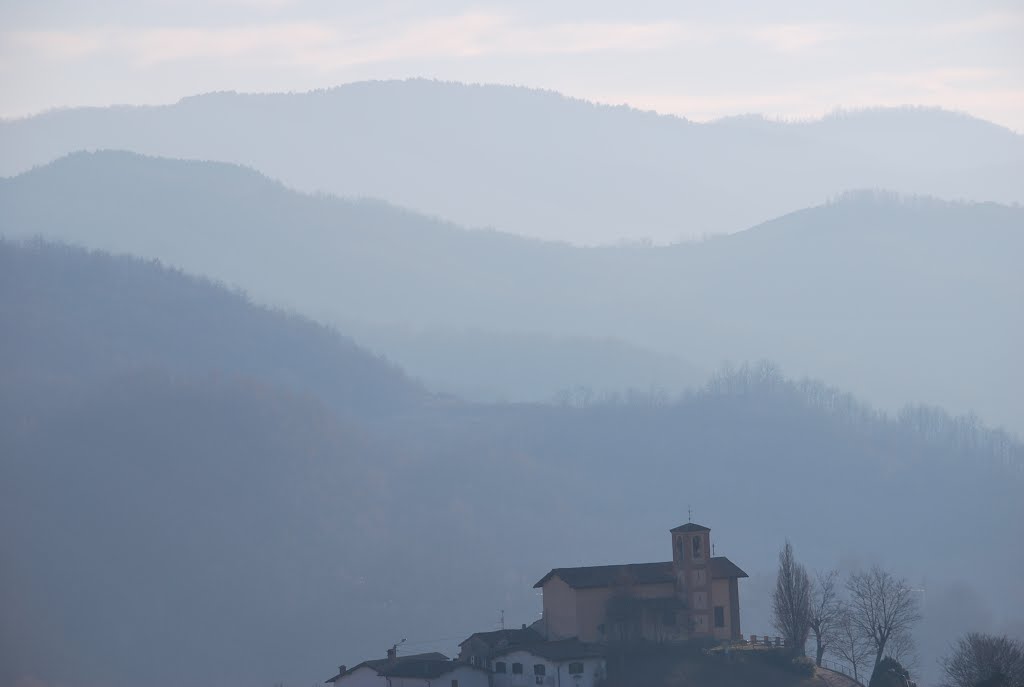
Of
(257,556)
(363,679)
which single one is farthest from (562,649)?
(257,556)

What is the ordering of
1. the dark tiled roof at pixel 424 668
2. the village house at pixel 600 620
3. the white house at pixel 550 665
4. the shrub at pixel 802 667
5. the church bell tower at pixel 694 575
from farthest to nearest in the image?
the church bell tower at pixel 694 575, the shrub at pixel 802 667, the village house at pixel 600 620, the dark tiled roof at pixel 424 668, the white house at pixel 550 665

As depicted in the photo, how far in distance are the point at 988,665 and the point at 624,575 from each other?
1703cm

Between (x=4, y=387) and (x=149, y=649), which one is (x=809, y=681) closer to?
(x=149, y=649)

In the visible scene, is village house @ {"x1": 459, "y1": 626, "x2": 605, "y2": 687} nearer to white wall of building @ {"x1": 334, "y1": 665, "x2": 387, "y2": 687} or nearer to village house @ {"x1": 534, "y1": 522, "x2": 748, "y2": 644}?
village house @ {"x1": 534, "y1": 522, "x2": 748, "y2": 644}

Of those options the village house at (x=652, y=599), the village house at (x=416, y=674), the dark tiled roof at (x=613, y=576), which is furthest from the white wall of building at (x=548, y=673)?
the dark tiled roof at (x=613, y=576)

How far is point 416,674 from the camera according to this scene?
281 feet

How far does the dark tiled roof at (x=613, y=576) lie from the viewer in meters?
87.8

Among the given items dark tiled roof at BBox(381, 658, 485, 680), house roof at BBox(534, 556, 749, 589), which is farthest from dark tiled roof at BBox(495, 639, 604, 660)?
house roof at BBox(534, 556, 749, 589)

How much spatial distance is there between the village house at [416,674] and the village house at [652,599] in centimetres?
508

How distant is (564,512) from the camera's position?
197250 mm

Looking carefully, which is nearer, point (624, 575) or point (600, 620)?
point (600, 620)

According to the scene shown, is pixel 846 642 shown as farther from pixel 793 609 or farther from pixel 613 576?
pixel 613 576

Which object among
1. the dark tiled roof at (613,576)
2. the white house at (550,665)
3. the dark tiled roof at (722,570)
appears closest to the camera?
the white house at (550,665)

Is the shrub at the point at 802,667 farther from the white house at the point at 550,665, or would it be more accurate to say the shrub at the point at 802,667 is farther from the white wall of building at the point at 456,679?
the white wall of building at the point at 456,679
